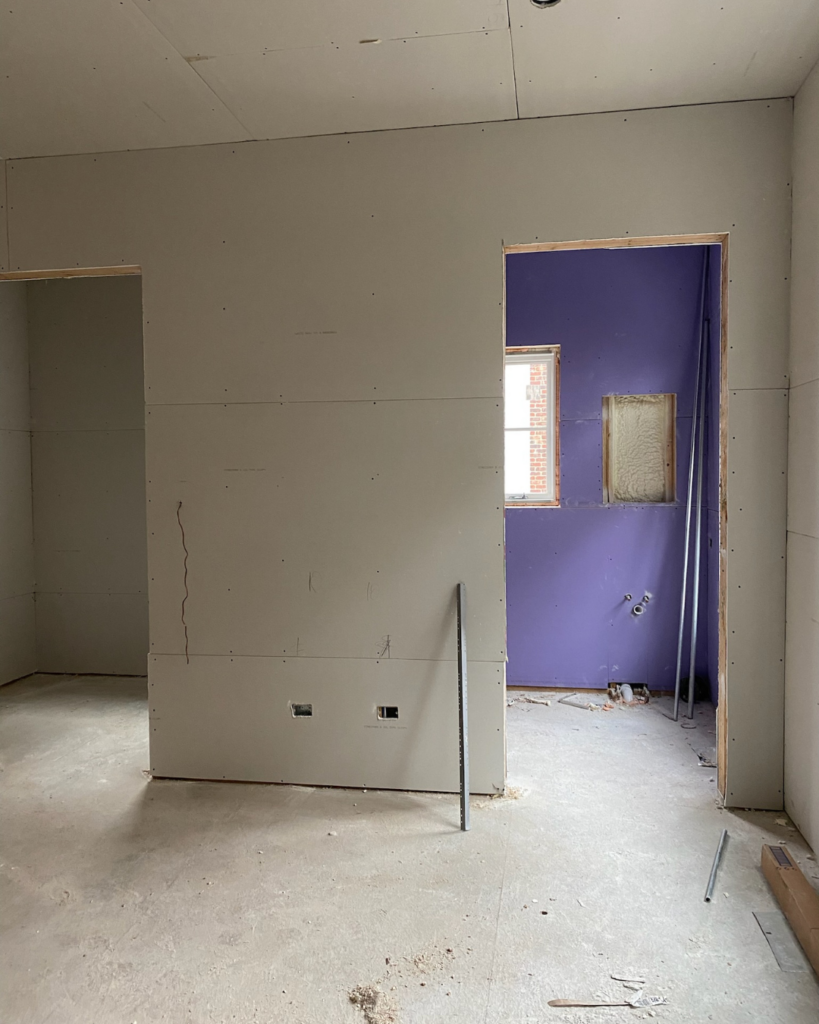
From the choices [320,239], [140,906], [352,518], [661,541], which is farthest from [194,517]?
[661,541]

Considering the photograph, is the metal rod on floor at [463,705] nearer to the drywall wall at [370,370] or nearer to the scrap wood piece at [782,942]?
the drywall wall at [370,370]

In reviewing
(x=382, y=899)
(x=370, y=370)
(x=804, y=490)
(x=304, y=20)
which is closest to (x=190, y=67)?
(x=304, y=20)

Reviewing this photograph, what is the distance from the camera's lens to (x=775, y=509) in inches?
115

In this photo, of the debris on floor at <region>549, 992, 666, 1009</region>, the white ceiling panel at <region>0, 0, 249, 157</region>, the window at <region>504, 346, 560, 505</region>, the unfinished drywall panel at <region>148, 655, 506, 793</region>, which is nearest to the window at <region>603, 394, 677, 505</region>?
the window at <region>504, 346, 560, 505</region>

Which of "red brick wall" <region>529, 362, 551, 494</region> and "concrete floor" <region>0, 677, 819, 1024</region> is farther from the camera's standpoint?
"red brick wall" <region>529, 362, 551, 494</region>

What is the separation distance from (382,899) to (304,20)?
294 cm

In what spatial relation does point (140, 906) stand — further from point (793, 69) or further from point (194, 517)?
point (793, 69)

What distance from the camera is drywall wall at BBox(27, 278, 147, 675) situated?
4949 mm

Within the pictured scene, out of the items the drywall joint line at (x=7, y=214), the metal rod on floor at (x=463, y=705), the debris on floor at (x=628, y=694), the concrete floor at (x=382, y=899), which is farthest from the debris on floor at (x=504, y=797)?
the drywall joint line at (x=7, y=214)

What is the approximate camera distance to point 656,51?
8.23 ft

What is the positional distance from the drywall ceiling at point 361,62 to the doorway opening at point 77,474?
6.62 feet

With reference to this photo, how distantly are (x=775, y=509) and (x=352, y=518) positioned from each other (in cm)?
181

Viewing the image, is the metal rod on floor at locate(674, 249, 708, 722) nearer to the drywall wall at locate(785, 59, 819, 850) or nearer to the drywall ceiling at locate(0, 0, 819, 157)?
the drywall wall at locate(785, 59, 819, 850)

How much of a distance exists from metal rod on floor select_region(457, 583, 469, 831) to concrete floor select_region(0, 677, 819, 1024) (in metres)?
0.11
